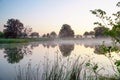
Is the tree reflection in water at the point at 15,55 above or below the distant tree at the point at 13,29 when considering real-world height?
below

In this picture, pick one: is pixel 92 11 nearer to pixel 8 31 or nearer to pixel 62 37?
pixel 8 31

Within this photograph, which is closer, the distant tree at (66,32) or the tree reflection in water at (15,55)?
the tree reflection in water at (15,55)

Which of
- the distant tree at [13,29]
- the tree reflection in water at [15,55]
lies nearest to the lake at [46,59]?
the tree reflection in water at [15,55]

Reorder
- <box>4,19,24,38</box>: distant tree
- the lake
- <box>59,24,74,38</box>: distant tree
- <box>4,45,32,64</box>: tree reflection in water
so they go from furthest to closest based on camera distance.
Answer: <box>59,24,74,38</box>: distant tree, <box>4,19,24,38</box>: distant tree, <box>4,45,32,64</box>: tree reflection in water, the lake

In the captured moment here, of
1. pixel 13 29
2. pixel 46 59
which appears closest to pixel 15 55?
pixel 46 59

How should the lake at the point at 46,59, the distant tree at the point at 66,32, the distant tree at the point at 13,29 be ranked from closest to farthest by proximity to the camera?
the lake at the point at 46,59 < the distant tree at the point at 13,29 < the distant tree at the point at 66,32

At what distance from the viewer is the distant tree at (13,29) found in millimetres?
52000

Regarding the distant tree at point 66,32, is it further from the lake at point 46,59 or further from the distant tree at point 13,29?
the lake at point 46,59

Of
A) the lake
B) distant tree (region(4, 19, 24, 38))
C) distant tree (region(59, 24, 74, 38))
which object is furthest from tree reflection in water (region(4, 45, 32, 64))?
distant tree (region(59, 24, 74, 38))

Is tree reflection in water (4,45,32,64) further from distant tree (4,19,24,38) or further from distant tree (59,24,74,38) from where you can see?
distant tree (59,24,74,38)

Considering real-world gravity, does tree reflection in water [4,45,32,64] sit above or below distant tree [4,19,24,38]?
below

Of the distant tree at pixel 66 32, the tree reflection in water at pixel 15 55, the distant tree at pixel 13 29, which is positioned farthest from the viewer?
the distant tree at pixel 66 32

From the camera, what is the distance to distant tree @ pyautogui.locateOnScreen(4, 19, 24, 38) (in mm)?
52000

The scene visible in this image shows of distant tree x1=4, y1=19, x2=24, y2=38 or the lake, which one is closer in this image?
the lake
